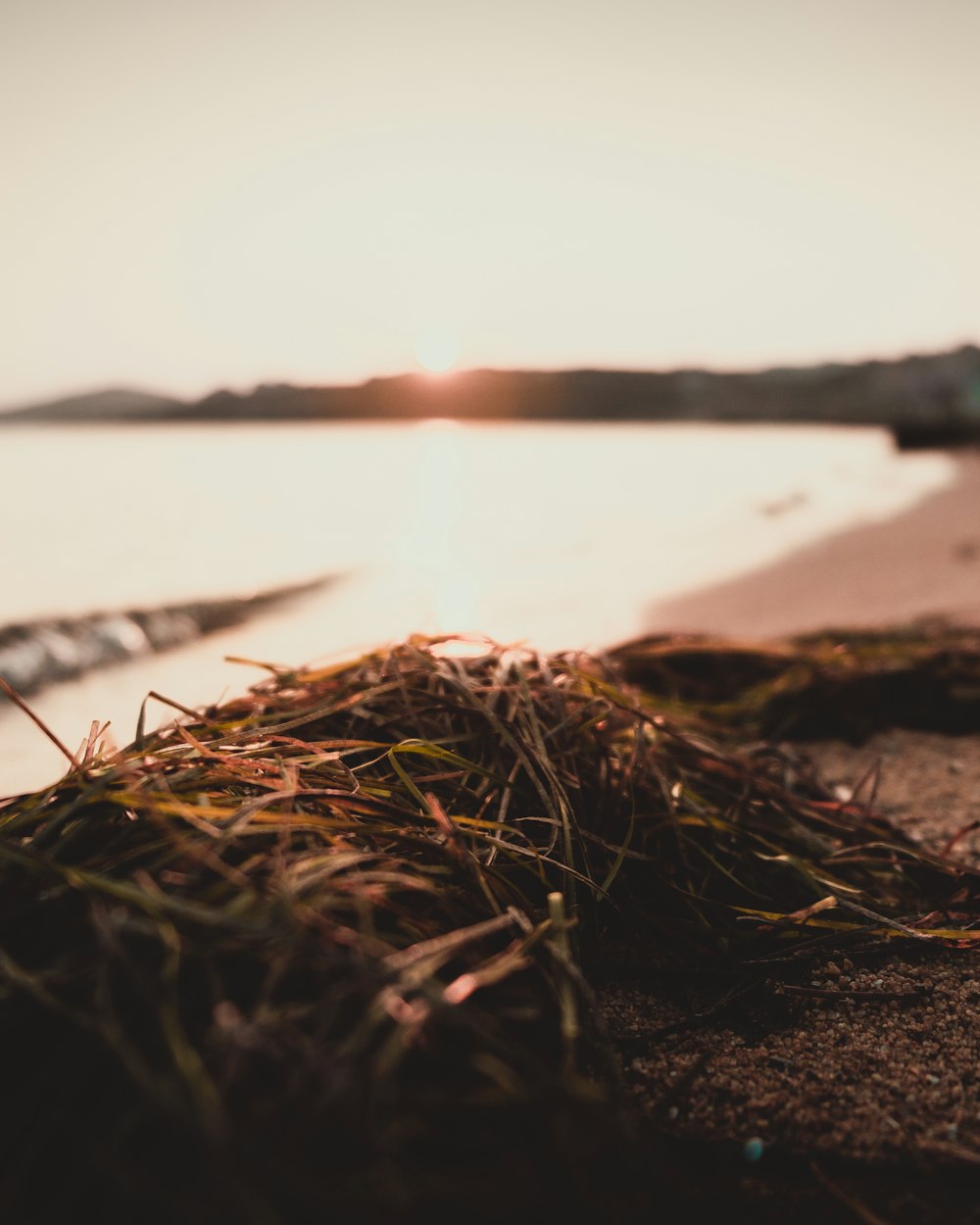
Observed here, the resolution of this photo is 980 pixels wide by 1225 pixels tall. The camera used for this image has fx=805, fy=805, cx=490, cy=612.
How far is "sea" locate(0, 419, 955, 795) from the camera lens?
16.4 feet

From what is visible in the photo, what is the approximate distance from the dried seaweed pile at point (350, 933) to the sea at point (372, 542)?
1.70ft

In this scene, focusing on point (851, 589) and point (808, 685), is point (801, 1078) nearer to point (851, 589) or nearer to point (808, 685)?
point (808, 685)

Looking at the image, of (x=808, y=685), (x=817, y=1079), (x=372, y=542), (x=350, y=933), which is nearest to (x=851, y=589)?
(x=808, y=685)

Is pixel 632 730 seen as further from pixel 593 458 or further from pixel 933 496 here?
pixel 593 458

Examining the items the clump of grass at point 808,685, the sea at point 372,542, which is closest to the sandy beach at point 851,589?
the sea at point 372,542

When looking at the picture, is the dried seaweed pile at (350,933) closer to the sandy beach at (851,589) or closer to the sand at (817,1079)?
the sand at (817,1079)

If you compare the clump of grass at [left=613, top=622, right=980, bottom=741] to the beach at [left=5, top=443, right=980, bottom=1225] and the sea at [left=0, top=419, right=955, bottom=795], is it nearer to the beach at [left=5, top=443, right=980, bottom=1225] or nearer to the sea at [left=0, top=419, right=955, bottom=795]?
the beach at [left=5, top=443, right=980, bottom=1225]

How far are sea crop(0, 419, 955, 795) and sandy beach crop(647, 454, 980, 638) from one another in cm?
43

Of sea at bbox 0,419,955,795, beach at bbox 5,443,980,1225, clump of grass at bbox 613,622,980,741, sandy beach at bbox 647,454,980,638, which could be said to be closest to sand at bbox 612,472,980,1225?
beach at bbox 5,443,980,1225

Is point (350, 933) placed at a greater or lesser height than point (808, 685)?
greater

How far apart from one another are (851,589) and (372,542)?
5718 millimetres

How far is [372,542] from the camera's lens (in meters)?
10.1

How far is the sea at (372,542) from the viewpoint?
5.01 m

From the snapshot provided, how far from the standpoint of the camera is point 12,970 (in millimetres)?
797
